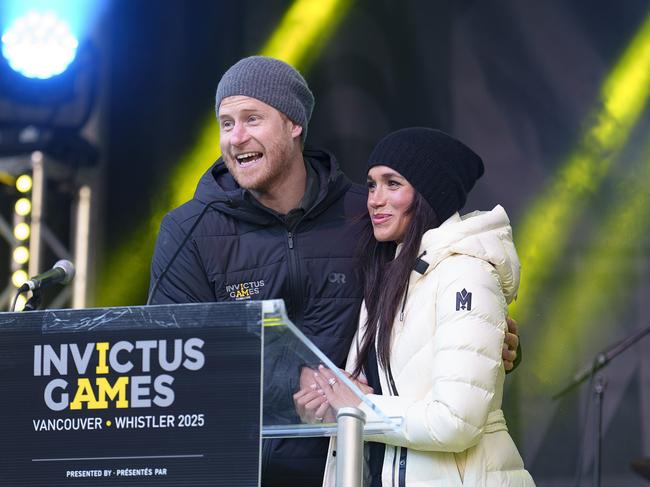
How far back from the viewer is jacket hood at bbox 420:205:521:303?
2.54m

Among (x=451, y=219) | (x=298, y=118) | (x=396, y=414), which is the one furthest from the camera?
(x=298, y=118)

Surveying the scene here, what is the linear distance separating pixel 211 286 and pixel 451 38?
3.31 meters

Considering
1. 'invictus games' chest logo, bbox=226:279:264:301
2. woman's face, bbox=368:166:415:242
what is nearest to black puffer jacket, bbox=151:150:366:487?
'invictus games' chest logo, bbox=226:279:264:301

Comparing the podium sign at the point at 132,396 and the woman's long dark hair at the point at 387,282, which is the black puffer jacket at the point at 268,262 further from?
the podium sign at the point at 132,396

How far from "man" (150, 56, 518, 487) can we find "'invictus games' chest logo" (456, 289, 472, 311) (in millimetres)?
338

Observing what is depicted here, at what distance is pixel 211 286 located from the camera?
9.37 feet

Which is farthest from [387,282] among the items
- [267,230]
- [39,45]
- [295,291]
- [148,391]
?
[39,45]

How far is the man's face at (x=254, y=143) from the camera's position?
9.37 feet

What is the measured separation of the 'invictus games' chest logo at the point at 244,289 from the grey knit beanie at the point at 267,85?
0.46 m

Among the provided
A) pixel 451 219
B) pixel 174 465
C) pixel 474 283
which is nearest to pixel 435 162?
pixel 451 219

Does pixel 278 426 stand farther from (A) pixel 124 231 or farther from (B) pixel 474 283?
(A) pixel 124 231

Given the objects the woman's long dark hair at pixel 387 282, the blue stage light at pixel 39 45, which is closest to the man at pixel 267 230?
the woman's long dark hair at pixel 387 282

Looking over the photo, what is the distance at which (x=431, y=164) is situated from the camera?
2.71 m

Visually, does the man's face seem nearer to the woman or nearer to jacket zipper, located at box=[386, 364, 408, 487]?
the woman
